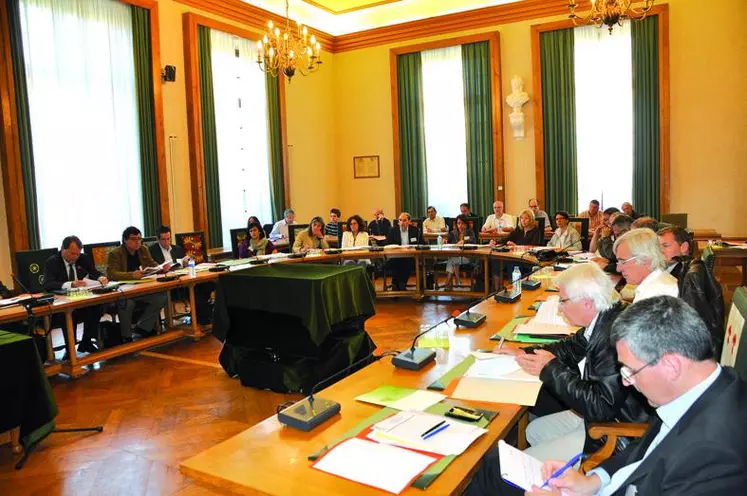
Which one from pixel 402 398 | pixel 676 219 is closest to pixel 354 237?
pixel 676 219

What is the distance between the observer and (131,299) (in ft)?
17.8

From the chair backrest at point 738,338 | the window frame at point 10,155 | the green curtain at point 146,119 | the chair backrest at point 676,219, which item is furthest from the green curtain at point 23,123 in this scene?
the chair backrest at point 676,219

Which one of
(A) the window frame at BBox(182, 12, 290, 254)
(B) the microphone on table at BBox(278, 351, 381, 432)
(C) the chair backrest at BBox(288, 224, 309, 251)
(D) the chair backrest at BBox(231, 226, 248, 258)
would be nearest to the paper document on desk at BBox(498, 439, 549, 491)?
(B) the microphone on table at BBox(278, 351, 381, 432)

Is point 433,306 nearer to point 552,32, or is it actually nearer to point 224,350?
point 224,350

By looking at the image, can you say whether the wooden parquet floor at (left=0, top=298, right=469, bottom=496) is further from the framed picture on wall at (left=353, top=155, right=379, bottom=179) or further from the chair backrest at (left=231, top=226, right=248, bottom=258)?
the framed picture on wall at (left=353, top=155, right=379, bottom=179)

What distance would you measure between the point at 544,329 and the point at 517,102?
721 cm

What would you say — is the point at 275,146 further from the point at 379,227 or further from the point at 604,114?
the point at 604,114

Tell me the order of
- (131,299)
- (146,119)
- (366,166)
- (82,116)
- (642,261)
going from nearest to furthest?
(642,261)
(131,299)
(82,116)
(146,119)
(366,166)

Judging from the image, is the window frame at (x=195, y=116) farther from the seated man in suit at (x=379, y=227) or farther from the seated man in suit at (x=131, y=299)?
the seated man in suit at (x=379, y=227)

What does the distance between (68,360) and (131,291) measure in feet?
2.37

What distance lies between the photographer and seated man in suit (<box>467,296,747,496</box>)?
109 centimetres

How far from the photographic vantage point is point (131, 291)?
4.92 meters

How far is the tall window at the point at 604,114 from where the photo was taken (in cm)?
890

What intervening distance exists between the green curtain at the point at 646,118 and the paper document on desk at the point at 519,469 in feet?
26.7
